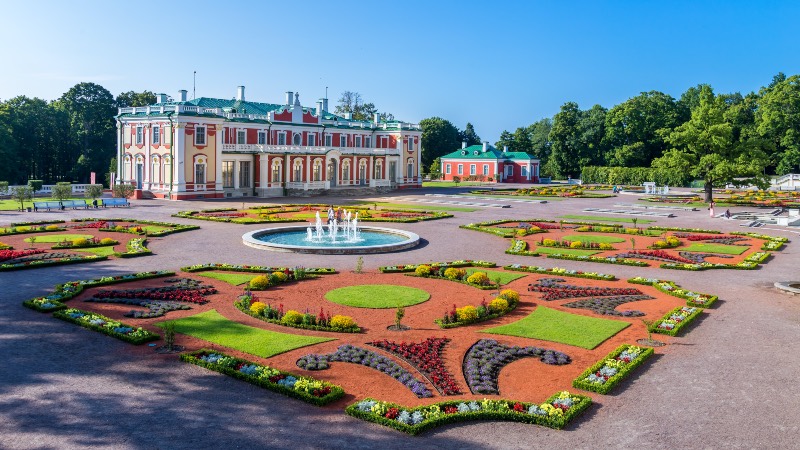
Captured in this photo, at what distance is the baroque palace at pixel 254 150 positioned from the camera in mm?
61125

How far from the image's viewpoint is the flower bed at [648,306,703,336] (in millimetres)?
18266

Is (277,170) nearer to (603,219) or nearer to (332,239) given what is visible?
(603,219)

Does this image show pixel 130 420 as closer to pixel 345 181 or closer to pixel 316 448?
pixel 316 448

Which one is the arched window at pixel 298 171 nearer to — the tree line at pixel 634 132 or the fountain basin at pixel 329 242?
the fountain basin at pixel 329 242

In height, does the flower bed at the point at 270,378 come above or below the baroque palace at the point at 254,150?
below

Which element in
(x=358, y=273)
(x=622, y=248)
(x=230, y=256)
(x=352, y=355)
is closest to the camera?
(x=352, y=355)

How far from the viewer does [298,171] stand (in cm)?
7200

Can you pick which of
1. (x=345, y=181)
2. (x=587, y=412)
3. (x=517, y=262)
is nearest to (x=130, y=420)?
(x=587, y=412)

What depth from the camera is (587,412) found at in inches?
511

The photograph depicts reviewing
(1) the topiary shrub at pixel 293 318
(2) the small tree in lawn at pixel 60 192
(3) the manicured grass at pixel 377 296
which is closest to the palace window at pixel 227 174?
(2) the small tree in lawn at pixel 60 192

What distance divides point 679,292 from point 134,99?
259 ft

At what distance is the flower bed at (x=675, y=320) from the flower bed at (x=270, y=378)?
9584mm

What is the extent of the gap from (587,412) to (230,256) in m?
19.7

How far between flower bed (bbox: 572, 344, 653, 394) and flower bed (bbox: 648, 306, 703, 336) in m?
2.12
